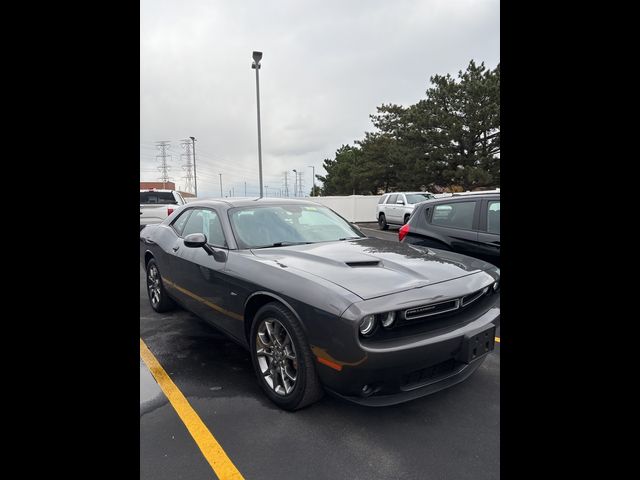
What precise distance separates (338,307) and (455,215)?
12.1ft

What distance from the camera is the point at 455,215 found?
533cm

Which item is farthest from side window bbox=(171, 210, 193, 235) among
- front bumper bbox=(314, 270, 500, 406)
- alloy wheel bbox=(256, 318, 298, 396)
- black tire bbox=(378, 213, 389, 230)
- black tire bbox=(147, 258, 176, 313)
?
black tire bbox=(378, 213, 389, 230)

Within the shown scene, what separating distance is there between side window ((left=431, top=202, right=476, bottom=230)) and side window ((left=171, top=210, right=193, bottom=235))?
3385 mm

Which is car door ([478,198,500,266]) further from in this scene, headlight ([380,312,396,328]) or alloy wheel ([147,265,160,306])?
alloy wheel ([147,265,160,306])

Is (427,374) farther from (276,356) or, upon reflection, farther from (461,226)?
(461,226)

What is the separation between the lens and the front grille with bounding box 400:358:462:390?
7.43ft

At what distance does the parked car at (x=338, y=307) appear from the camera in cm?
219

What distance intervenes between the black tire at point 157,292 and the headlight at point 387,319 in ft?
10.6

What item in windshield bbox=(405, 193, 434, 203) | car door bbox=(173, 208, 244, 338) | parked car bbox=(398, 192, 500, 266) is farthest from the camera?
windshield bbox=(405, 193, 434, 203)

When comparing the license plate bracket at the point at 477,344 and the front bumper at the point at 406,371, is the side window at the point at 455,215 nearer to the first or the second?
the license plate bracket at the point at 477,344
